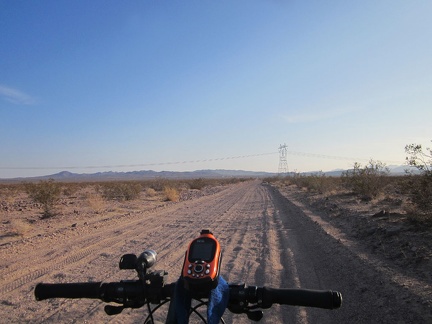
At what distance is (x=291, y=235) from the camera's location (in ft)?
39.0

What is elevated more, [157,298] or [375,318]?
[157,298]

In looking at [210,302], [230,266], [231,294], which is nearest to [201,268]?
[210,302]

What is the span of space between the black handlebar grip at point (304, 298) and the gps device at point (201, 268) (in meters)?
0.33

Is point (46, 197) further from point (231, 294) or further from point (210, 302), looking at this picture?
point (210, 302)

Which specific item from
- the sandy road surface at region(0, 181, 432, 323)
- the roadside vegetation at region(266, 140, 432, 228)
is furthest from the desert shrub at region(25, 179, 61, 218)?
the roadside vegetation at region(266, 140, 432, 228)

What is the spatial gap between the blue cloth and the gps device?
0.05 metres

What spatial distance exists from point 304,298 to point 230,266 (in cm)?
613

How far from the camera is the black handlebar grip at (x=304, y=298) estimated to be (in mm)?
1952

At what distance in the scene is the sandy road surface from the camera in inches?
209

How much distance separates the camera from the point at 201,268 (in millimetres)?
1864

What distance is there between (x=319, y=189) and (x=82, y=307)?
2878cm

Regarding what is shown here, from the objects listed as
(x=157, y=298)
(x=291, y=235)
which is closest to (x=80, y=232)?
(x=291, y=235)

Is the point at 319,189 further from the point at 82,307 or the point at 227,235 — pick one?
the point at 82,307

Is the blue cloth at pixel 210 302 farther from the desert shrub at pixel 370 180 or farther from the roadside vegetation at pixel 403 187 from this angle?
the desert shrub at pixel 370 180
